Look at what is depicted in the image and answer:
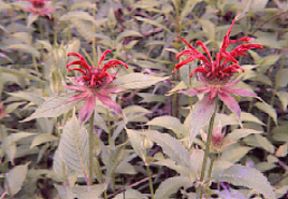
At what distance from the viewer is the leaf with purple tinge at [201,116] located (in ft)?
2.84

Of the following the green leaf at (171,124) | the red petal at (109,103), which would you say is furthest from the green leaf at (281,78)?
the red petal at (109,103)

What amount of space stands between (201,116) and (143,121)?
0.68 meters

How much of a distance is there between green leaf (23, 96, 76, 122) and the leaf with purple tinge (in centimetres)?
25

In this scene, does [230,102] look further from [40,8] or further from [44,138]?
[40,8]

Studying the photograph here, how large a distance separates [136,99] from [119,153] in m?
0.78

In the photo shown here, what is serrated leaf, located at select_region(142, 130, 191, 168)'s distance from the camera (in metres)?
1.04

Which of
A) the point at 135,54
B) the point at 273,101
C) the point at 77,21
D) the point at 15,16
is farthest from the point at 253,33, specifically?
the point at 15,16

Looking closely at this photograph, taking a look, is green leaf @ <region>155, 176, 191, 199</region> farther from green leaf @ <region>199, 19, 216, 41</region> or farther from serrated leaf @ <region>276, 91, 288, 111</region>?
green leaf @ <region>199, 19, 216, 41</region>

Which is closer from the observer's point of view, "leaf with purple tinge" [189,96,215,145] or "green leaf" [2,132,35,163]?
"leaf with purple tinge" [189,96,215,145]

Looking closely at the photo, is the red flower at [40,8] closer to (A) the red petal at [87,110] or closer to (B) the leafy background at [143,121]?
(B) the leafy background at [143,121]

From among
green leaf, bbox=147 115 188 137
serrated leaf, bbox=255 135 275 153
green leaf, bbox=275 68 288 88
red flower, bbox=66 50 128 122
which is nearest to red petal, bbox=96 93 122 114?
red flower, bbox=66 50 128 122

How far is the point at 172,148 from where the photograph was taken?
1.05m

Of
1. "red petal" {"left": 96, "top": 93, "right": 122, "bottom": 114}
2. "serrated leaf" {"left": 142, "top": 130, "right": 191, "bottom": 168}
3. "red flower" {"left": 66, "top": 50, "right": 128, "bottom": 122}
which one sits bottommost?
"serrated leaf" {"left": 142, "top": 130, "right": 191, "bottom": 168}

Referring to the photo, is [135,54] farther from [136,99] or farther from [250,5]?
[250,5]
